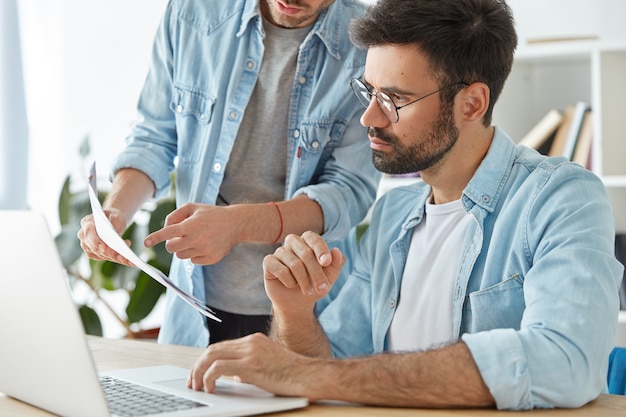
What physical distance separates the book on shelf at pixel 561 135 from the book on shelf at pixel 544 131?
0.05ft

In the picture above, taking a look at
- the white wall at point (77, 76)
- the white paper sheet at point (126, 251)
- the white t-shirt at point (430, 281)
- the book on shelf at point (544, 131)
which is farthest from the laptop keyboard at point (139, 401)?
the white wall at point (77, 76)

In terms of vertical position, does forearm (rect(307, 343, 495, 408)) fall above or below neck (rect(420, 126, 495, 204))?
below

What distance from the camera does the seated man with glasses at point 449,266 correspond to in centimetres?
113

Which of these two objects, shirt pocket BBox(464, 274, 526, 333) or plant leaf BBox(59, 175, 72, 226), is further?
plant leaf BBox(59, 175, 72, 226)

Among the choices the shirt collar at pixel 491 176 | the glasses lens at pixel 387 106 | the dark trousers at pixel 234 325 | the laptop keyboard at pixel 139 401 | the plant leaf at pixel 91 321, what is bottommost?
the plant leaf at pixel 91 321

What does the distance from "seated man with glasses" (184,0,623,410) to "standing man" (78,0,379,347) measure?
0.17 m

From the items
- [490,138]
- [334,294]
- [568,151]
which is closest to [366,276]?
[334,294]

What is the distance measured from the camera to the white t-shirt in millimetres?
1506

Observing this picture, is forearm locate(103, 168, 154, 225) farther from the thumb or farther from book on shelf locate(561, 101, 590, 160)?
book on shelf locate(561, 101, 590, 160)

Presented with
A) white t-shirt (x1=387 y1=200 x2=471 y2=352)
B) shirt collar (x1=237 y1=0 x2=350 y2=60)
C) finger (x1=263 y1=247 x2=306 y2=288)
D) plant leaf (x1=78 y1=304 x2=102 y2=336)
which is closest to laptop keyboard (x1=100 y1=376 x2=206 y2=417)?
finger (x1=263 y1=247 x2=306 y2=288)

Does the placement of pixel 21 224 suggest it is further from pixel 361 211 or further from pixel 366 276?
pixel 361 211

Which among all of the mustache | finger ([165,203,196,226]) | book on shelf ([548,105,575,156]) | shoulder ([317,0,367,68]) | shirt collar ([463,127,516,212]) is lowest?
book on shelf ([548,105,575,156])

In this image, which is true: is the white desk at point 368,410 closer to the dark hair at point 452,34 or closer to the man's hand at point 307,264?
the man's hand at point 307,264

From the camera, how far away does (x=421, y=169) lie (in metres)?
1.58
